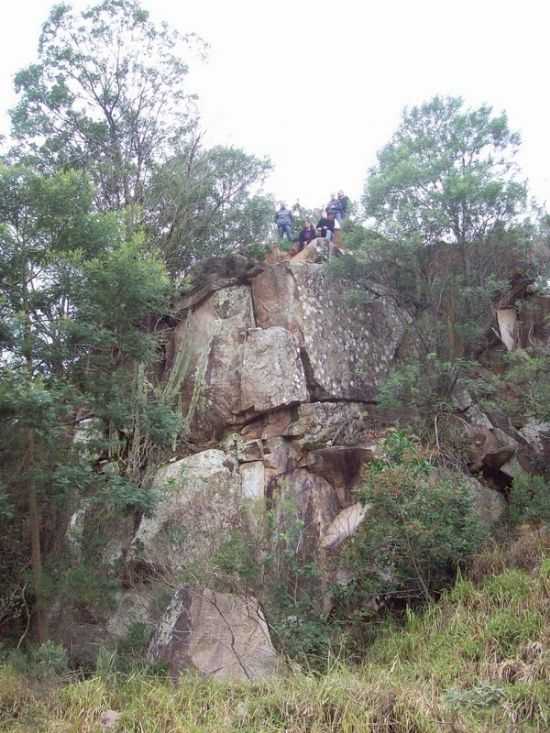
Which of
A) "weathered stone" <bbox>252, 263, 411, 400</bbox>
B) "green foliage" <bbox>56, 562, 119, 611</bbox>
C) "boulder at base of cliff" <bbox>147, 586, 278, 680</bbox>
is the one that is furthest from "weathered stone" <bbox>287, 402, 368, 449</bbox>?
"boulder at base of cliff" <bbox>147, 586, 278, 680</bbox>

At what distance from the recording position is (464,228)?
46.1ft

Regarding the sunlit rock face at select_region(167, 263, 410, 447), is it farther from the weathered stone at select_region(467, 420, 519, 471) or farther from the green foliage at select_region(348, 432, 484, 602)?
the green foliage at select_region(348, 432, 484, 602)

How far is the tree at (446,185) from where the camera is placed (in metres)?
13.7

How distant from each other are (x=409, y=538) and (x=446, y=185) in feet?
24.0

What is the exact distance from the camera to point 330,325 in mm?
14508

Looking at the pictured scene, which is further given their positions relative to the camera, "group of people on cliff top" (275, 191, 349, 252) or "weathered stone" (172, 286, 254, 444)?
"group of people on cliff top" (275, 191, 349, 252)

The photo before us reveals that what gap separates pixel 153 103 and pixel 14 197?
7.76 metres

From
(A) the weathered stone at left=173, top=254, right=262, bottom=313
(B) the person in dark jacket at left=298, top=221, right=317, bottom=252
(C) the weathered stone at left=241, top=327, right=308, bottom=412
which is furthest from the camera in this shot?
(B) the person in dark jacket at left=298, top=221, right=317, bottom=252

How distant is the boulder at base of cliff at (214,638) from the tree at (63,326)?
171 centimetres

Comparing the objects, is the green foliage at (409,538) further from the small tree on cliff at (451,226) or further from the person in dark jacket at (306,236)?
the person in dark jacket at (306,236)

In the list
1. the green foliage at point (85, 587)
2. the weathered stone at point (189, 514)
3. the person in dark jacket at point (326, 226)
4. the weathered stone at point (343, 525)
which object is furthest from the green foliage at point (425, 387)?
the green foliage at point (85, 587)

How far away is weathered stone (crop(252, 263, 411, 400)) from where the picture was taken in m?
14.0

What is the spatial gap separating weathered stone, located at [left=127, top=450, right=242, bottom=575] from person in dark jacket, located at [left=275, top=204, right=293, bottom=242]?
642 cm

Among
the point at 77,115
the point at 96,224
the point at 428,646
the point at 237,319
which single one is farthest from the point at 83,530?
the point at 77,115
